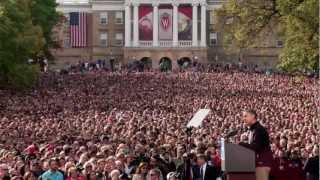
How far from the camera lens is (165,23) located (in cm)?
11606

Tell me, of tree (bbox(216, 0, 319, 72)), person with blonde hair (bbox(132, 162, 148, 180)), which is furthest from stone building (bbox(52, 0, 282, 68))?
person with blonde hair (bbox(132, 162, 148, 180))

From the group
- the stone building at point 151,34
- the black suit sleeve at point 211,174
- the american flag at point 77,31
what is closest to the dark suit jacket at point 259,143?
the black suit sleeve at point 211,174

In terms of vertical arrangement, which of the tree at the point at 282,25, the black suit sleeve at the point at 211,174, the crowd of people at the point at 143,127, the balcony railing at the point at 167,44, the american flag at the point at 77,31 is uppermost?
the american flag at the point at 77,31

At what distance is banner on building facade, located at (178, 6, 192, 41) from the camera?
115375 millimetres

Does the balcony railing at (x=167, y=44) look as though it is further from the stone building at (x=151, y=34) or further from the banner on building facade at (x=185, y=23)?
the banner on building facade at (x=185, y=23)

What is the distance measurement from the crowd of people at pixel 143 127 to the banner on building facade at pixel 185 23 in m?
43.3

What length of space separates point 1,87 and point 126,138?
4047 centimetres

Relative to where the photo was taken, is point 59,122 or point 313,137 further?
point 59,122

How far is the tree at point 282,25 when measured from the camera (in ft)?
121

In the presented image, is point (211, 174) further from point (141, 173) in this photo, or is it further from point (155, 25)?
point (155, 25)

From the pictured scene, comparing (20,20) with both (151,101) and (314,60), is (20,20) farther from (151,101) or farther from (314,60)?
(314,60)

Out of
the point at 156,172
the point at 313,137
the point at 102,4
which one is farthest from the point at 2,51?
the point at 102,4

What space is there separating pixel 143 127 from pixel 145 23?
86151 millimetres

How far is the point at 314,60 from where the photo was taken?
127 feet
